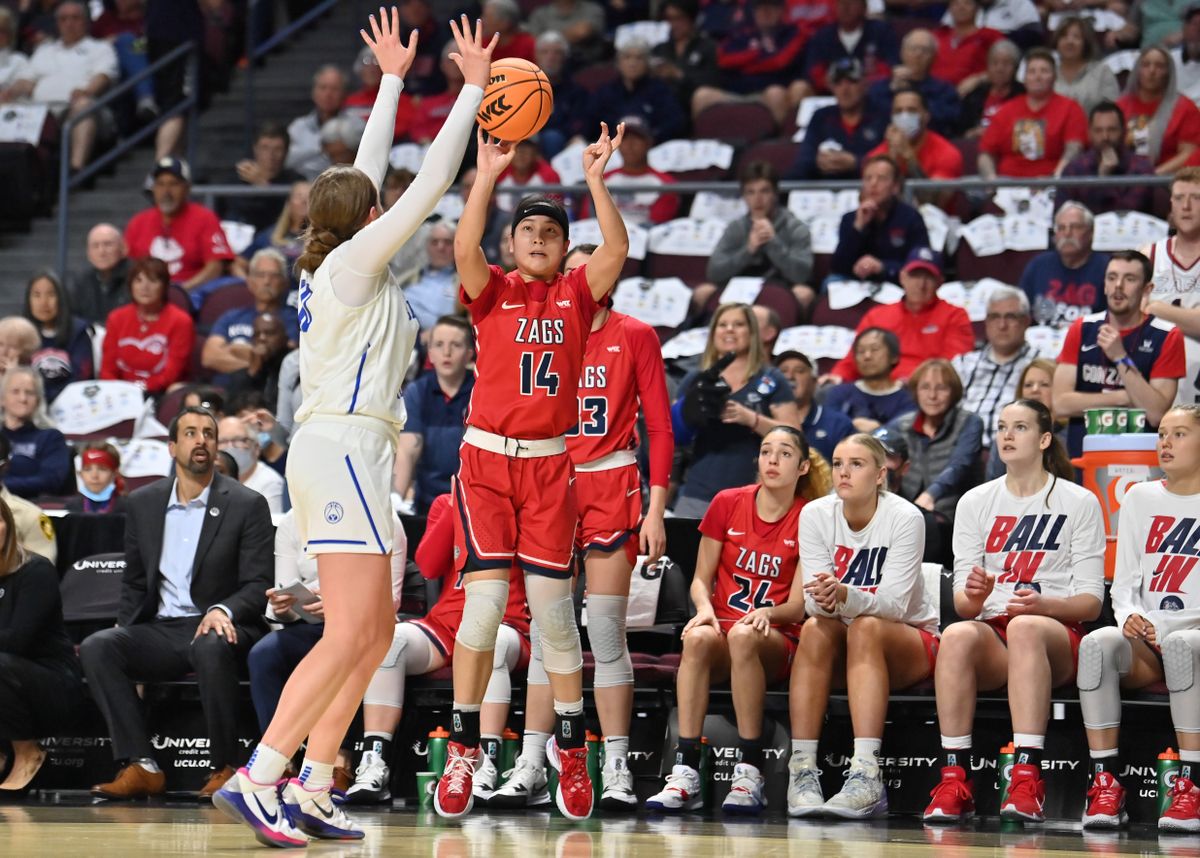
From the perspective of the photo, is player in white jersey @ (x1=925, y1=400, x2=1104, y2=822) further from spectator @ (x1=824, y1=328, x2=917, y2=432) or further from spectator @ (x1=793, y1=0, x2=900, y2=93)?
spectator @ (x1=793, y1=0, x2=900, y2=93)

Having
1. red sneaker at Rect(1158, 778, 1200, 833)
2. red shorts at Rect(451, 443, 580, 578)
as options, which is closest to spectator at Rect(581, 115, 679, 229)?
red shorts at Rect(451, 443, 580, 578)

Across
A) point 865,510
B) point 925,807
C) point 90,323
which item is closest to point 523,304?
point 865,510

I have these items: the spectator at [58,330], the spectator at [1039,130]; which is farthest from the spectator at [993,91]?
the spectator at [58,330]

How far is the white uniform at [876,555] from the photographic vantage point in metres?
6.99

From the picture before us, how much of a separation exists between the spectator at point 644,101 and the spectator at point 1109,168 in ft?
10.7

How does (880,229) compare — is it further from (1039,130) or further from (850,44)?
(850,44)

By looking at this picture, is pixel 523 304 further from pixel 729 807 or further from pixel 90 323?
pixel 90 323

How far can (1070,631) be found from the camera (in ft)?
22.6

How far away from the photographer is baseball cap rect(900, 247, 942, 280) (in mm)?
9828

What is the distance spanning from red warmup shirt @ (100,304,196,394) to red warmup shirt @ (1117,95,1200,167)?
640 cm

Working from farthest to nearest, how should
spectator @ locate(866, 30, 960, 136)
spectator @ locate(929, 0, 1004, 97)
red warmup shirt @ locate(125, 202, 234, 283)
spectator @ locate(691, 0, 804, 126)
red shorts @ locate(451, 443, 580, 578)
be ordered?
1. spectator @ locate(691, 0, 804, 126)
2. spectator @ locate(929, 0, 1004, 97)
3. spectator @ locate(866, 30, 960, 136)
4. red warmup shirt @ locate(125, 202, 234, 283)
5. red shorts @ locate(451, 443, 580, 578)

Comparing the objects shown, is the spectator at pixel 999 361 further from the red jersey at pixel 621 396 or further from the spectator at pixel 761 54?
the spectator at pixel 761 54

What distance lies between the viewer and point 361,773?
6973mm

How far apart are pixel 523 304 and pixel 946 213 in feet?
19.1
